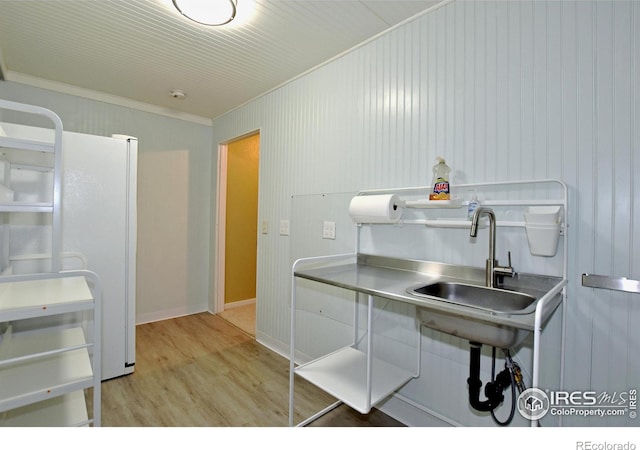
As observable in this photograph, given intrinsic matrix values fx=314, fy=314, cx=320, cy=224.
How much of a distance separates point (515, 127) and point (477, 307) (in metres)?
0.87

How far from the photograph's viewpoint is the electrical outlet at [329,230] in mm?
2180

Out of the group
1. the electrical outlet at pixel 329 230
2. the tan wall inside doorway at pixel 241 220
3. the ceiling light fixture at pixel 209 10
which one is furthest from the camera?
the tan wall inside doorway at pixel 241 220

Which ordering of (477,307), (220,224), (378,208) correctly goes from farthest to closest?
(220,224)
(378,208)
(477,307)

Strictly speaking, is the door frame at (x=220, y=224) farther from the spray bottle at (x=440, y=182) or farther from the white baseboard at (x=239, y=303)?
the spray bottle at (x=440, y=182)

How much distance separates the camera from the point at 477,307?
3.48 feet

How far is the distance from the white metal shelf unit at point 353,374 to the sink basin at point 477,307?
0.29m

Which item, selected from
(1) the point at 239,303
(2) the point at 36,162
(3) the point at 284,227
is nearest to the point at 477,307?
(3) the point at 284,227

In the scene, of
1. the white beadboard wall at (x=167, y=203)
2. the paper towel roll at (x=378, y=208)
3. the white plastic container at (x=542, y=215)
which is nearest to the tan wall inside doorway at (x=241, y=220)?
the white beadboard wall at (x=167, y=203)

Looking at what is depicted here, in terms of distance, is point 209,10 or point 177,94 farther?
point 177,94

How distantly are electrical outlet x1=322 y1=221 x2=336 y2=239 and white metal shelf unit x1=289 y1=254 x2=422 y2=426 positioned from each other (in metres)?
0.26

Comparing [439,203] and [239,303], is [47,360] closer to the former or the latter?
[439,203]

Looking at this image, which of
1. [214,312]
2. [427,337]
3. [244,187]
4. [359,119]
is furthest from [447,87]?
[214,312]

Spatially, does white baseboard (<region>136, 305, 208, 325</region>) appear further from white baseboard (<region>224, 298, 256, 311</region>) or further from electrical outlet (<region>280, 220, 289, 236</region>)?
electrical outlet (<region>280, 220, 289, 236</region>)
